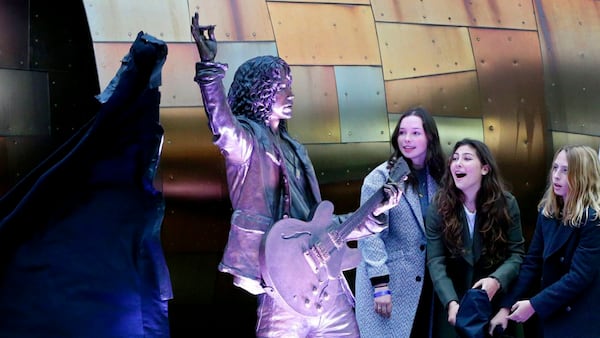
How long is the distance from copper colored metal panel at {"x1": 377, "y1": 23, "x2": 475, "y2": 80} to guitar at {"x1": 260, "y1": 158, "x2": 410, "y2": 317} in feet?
4.08

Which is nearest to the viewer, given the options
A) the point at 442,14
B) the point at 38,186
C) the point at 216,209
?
the point at 38,186

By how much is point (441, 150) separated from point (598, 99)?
150cm

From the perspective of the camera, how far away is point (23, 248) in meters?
3.04

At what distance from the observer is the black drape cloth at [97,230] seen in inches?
119

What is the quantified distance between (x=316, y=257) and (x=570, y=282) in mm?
1321

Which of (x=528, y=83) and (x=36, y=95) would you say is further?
(x=528, y=83)

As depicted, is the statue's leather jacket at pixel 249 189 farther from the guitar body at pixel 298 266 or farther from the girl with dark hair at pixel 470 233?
the girl with dark hair at pixel 470 233

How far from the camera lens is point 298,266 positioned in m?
4.37

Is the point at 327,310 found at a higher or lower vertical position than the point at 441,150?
lower

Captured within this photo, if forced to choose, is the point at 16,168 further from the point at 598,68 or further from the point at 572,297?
the point at 598,68

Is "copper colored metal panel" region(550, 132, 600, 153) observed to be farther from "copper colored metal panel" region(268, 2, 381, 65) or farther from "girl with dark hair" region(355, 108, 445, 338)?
"copper colored metal panel" region(268, 2, 381, 65)

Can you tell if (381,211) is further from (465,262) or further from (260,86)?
(260,86)

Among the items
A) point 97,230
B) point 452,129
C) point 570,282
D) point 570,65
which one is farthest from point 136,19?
point 570,65

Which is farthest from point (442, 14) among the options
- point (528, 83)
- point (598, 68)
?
point (598, 68)
